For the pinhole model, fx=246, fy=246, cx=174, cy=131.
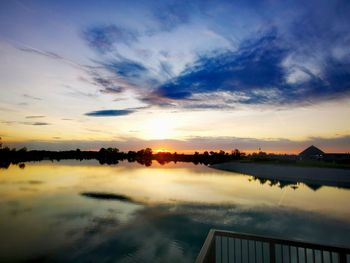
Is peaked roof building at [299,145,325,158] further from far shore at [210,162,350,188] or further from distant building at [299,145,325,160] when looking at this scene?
far shore at [210,162,350,188]

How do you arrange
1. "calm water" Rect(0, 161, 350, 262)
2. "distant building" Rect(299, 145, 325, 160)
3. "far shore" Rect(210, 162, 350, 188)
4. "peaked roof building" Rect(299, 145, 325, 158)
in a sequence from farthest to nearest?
"peaked roof building" Rect(299, 145, 325, 158) → "distant building" Rect(299, 145, 325, 160) → "far shore" Rect(210, 162, 350, 188) → "calm water" Rect(0, 161, 350, 262)

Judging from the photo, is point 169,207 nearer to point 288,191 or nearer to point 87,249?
point 87,249

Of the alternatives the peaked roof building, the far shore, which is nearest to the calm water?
the far shore

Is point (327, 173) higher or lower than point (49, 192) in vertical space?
higher

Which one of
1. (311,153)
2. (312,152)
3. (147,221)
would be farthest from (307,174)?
(312,152)

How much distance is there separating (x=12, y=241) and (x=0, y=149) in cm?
13051

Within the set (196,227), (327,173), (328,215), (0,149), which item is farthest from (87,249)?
(0,149)

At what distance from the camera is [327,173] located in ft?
126

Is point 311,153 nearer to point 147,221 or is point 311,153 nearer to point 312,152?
point 312,152

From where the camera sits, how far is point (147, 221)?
17594 millimetres

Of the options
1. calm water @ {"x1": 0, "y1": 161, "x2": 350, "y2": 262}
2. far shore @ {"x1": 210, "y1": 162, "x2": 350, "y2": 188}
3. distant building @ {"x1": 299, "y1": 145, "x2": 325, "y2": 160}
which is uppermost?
distant building @ {"x1": 299, "y1": 145, "x2": 325, "y2": 160}

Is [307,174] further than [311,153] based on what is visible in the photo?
No

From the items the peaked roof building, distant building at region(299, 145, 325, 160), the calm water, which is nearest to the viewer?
the calm water

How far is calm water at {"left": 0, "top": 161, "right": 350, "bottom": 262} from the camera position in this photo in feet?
40.0
